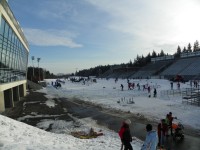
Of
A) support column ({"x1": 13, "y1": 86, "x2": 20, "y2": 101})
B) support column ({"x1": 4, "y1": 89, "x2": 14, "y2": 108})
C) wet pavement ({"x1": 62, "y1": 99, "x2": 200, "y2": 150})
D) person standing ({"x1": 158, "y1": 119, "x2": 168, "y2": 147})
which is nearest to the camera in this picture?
wet pavement ({"x1": 62, "y1": 99, "x2": 200, "y2": 150})

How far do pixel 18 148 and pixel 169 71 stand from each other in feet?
257

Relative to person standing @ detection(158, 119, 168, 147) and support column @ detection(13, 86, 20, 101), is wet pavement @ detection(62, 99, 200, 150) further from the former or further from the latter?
support column @ detection(13, 86, 20, 101)

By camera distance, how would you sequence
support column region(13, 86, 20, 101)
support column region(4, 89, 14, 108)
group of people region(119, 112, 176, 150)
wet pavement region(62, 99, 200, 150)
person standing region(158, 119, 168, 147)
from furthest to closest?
support column region(13, 86, 20, 101) < support column region(4, 89, 14, 108) < person standing region(158, 119, 168, 147) < wet pavement region(62, 99, 200, 150) < group of people region(119, 112, 176, 150)

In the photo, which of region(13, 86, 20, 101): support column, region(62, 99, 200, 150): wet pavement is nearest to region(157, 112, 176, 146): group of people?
region(62, 99, 200, 150): wet pavement

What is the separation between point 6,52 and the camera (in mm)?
24422

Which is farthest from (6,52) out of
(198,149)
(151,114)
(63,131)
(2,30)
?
(198,149)

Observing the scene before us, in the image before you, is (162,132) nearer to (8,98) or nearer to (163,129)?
(163,129)

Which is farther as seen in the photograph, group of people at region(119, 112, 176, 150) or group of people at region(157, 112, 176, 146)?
group of people at region(157, 112, 176, 146)

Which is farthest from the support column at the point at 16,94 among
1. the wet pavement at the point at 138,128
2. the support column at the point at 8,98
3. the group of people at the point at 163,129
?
the group of people at the point at 163,129

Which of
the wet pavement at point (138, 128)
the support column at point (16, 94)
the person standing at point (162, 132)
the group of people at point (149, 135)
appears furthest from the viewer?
the support column at point (16, 94)

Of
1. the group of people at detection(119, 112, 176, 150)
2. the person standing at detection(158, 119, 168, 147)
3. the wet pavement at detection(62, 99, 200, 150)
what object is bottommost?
the wet pavement at detection(62, 99, 200, 150)

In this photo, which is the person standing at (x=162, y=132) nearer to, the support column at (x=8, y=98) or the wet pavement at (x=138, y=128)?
the wet pavement at (x=138, y=128)

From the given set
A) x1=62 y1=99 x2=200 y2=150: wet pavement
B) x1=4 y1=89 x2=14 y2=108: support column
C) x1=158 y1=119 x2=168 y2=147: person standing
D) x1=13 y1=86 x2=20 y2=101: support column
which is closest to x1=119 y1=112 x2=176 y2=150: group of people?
x1=158 y1=119 x2=168 y2=147: person standing

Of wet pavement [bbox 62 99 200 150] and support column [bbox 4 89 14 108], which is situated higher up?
support column [bbox 4 89 14 108]
